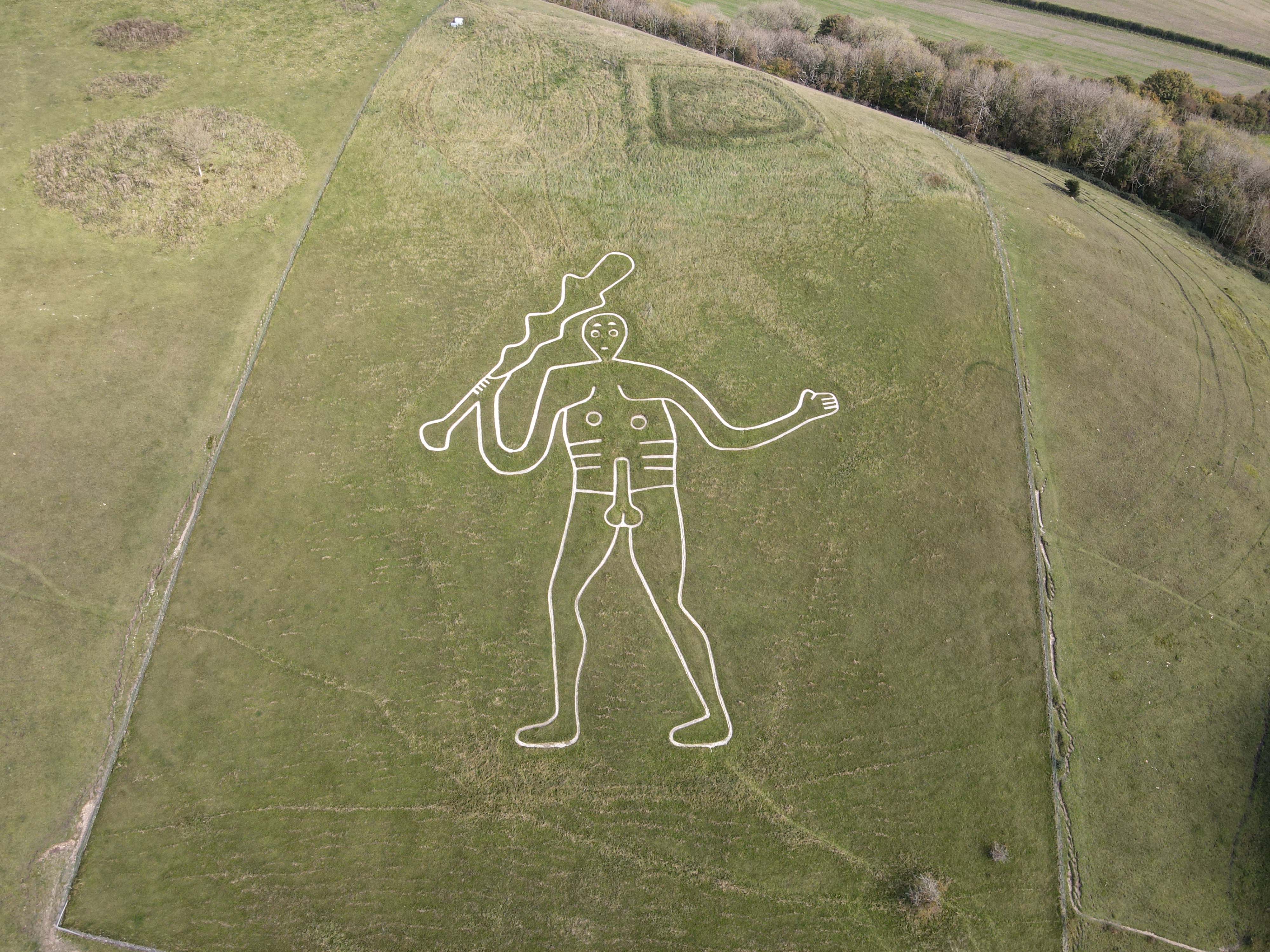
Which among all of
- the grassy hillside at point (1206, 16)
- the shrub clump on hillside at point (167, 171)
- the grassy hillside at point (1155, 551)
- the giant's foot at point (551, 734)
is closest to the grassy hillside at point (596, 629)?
the giant's foot at point (551, 734)

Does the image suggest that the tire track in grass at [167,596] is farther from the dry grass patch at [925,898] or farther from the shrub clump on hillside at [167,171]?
the dry grass patch at [925,898]

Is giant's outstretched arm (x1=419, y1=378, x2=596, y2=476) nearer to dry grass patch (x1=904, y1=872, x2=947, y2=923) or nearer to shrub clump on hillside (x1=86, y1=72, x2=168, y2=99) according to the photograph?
dry grass patch (x1=904, y1=872, x2=947, y2=923)

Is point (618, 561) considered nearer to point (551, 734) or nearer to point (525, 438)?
point (551, 734)

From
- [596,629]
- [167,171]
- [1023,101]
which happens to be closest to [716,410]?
[596,629]

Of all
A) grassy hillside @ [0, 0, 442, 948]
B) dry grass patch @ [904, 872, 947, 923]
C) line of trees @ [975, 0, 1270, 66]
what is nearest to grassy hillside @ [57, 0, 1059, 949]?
dry grass patch @ [904, 872, 947, 923]

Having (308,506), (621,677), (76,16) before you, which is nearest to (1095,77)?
(621,677)
